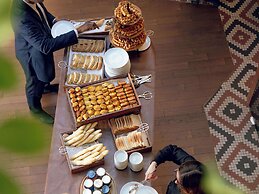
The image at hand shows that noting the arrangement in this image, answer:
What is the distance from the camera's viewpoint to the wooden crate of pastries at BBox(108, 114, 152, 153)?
2961 mm

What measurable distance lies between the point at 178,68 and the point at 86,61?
1.56m

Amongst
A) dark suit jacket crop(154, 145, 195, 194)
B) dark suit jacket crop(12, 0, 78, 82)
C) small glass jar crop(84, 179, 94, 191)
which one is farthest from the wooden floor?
small glass jar crop(84, 179, 94, 191)

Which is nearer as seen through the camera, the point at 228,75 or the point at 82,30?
the point at 82,30

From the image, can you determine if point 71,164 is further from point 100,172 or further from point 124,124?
point 124,124

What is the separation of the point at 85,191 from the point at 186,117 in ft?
6.04

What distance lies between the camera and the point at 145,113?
10.4 ft

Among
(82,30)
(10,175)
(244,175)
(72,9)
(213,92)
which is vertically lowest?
(244,175)

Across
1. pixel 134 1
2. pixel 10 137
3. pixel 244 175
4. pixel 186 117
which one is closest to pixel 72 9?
pixel 134 1

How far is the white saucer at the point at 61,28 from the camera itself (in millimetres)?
3533

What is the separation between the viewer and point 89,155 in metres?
2.89

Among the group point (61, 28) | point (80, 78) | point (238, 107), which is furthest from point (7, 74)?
point (238, 107)

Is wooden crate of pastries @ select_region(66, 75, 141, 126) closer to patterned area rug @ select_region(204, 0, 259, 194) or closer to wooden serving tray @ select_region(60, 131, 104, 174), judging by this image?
wooden serving tray @ select_region(60, 131, 104, 174)

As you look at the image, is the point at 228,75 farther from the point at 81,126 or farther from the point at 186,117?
the point at 81,126

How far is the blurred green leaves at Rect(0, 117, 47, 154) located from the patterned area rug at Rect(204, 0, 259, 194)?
12.6 ft
